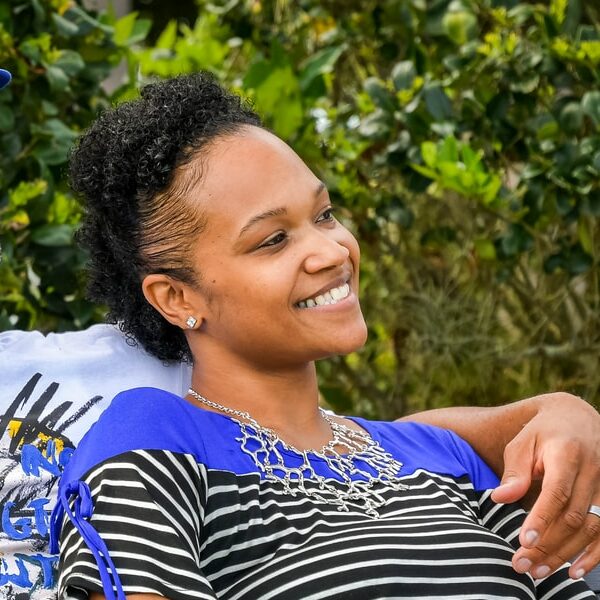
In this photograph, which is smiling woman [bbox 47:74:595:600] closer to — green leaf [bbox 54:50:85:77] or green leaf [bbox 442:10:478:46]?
green leaf [bbox 54:50:85:77]

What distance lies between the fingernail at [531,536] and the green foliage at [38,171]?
1673 millimetres

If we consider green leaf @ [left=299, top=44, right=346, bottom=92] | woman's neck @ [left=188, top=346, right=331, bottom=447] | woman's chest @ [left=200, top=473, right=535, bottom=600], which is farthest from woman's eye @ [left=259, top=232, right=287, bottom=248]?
green leaf @ [left=299, top=44, right=346, bottom=92]

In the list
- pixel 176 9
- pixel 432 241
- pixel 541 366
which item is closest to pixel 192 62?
pixel 432 241

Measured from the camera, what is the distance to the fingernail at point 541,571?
2.10 m

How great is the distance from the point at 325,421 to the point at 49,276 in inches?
51.3

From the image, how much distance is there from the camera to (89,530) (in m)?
1.82

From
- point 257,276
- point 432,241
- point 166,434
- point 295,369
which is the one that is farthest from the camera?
point 432,241

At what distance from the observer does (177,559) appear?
1.83 metres

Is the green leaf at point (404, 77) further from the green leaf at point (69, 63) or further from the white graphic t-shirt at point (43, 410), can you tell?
the white graphic t-shirt at point (43, 410)

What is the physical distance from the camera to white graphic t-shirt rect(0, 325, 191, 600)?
2.30 meters

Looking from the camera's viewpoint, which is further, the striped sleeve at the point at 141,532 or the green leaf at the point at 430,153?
the green leaf at the point at 430,153

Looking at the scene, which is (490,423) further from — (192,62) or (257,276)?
(192,62)

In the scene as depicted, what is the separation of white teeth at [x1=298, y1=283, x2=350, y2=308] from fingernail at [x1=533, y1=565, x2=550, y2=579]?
62 cm

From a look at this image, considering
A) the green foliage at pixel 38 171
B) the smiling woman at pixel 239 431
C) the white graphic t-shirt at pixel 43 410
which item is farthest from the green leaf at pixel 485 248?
the white graphic t-shirt at pixel 43 410
